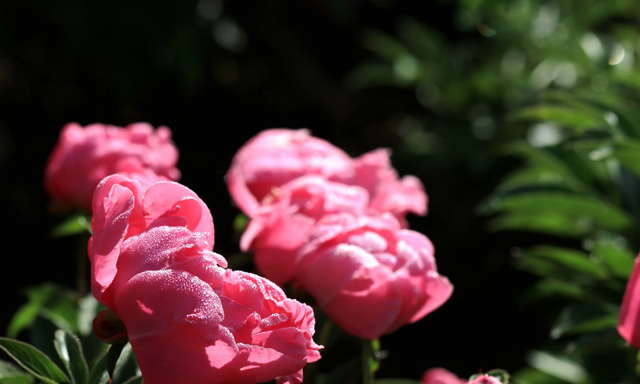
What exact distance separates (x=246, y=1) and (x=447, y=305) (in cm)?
147

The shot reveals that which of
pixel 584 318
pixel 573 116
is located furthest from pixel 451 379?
pixel 573 116

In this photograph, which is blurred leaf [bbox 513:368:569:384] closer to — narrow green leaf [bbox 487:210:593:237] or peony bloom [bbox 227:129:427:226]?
narrow green leaf [bbox 487:210:593:237]

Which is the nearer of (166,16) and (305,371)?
(305,371)

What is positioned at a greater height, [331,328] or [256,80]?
[256,80]

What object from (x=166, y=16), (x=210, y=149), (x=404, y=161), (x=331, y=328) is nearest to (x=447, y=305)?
(x=404, y=161)

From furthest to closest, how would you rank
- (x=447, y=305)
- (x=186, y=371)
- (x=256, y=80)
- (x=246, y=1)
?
(x=256, y=80)
(x=246, y=1)
(x=447, y=305)
(x=186, y=371)

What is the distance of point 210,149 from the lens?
256 cm

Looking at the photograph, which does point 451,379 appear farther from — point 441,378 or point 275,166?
point 275,166

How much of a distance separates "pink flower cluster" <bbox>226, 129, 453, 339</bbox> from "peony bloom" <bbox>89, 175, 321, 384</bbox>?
0.11m

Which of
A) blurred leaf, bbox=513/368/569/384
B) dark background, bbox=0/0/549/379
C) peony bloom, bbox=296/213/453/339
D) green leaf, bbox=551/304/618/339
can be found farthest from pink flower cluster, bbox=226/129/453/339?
dark background, bbox=0/0/549/379

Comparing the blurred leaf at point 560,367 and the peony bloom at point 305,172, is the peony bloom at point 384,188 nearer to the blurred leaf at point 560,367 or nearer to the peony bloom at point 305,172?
the peony bloom at point 305,172

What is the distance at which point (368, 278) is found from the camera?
1.77ft

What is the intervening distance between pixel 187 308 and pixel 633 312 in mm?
352

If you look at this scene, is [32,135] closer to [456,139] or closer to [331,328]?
[456,139]
